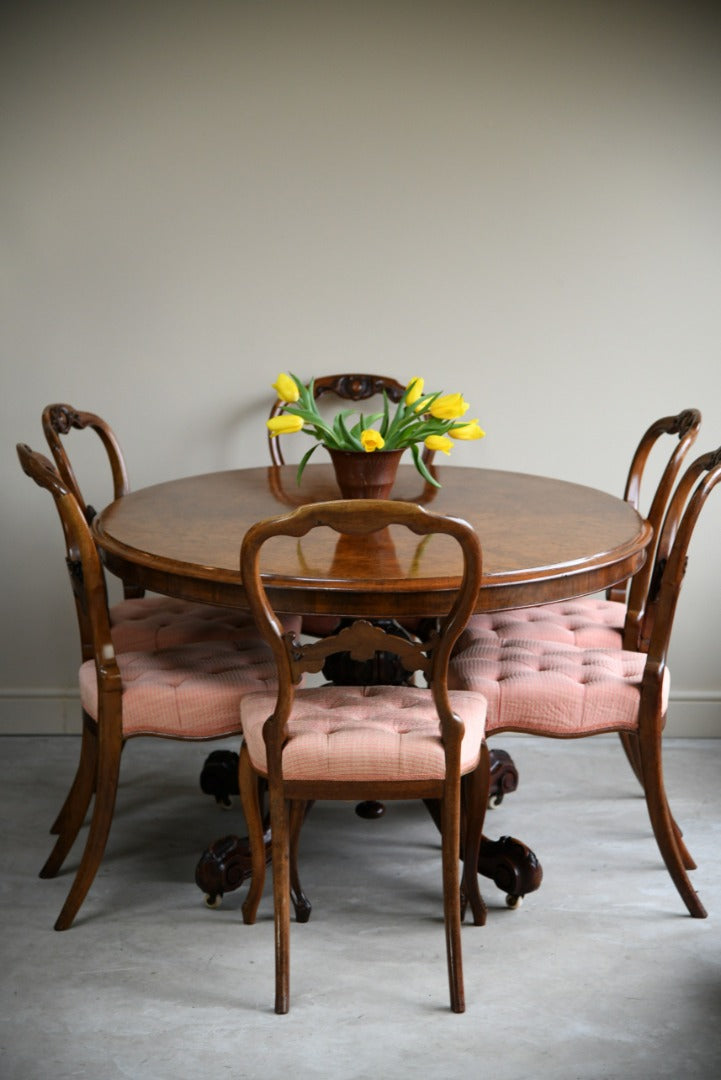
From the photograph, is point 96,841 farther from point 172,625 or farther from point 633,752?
point 633,752

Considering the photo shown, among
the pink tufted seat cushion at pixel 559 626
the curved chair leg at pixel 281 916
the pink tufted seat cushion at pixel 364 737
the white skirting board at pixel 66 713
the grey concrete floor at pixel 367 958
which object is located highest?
the pink tufted seat cushion at pixel 364 737

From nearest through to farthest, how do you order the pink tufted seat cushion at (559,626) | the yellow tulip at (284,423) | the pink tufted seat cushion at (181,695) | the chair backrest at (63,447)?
the pink tufted seat cushion at (181,695), the yellow tulip at (284,423), the pink tufted seat cushion at (559,626), the chair backrest at (63,447)

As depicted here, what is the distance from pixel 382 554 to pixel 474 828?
637 mm

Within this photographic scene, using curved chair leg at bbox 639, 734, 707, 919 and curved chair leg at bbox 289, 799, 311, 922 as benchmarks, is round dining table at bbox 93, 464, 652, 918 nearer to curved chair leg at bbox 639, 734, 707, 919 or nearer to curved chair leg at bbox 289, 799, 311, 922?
curved chair leg at bbox 289, 799, 311, 922

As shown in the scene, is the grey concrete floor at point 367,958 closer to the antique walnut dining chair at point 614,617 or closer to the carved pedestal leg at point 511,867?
the carved pedestal leg at point 511,867

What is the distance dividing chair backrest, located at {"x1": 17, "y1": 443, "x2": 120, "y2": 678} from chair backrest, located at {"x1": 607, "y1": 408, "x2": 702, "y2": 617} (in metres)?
1.26

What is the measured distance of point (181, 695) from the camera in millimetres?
2340

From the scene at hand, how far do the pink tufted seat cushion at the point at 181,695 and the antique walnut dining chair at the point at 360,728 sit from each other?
127 millimetres

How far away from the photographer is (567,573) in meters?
2.19

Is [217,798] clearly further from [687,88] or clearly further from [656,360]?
[687,88]

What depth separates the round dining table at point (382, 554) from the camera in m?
2.09

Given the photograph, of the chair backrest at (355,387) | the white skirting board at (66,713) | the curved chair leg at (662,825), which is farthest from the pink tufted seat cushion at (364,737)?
the white skirting board at (66,713)

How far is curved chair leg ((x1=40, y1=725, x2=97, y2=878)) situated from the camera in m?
2.55

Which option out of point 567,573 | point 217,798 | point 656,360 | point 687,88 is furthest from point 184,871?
point 687,88
